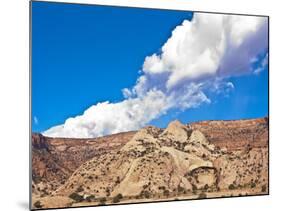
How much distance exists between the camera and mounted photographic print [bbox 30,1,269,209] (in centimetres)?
639

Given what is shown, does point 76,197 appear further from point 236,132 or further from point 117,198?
point 236,132

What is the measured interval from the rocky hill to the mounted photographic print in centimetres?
1

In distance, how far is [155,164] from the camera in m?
6.74

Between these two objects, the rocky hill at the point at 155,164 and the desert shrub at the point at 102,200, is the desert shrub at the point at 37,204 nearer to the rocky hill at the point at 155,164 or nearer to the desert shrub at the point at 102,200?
the rocky hill at the point at 155,164

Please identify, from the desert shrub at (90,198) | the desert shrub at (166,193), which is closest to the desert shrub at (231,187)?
the desert shrub at (166,193)

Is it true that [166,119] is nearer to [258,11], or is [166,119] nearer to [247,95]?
[247,95]

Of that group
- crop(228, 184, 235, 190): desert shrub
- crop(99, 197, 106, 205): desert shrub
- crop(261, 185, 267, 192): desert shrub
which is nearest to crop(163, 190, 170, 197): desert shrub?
crop(99, 197, 106, 205): desert shrub

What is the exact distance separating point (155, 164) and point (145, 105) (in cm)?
67

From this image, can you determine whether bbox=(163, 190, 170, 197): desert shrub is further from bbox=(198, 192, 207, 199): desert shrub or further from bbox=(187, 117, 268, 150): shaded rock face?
bbox=(187, 117, 268, 150): shaded rock face

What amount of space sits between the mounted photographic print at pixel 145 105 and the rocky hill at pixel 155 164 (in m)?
0.01

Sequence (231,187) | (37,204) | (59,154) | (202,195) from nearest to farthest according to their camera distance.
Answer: (37,204), (59,154), (202,195), (231,187)

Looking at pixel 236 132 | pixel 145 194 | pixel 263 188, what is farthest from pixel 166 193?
pixel 263 188

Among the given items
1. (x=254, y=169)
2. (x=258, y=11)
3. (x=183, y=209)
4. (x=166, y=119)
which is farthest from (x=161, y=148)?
(x=258, y=11)

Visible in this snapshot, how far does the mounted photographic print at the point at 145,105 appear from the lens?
21.0ft
